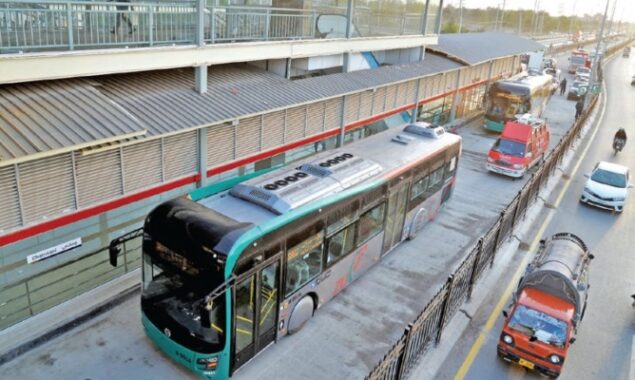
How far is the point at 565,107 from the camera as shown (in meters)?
39.7

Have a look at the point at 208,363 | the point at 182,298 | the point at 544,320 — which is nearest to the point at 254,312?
the point at 208,363

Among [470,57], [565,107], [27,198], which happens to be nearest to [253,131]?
[27,198]

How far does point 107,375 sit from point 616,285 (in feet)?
→ 42.0

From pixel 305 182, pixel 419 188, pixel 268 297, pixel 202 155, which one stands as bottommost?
pixel 268 297

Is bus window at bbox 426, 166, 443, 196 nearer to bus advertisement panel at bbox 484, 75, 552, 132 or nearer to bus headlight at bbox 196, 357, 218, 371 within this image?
bus headlight at bbox 196, 357, 218, 371

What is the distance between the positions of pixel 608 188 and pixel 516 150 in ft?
13.3

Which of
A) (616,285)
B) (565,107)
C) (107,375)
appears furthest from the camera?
(565,107)

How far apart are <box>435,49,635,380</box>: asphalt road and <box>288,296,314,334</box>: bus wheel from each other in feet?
9.45

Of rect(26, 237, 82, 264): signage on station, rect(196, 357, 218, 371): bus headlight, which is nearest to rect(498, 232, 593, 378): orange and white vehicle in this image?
rect(196, 357, 218, 371): bus headlight

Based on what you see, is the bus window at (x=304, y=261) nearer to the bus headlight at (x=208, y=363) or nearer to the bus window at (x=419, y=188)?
the bus headlight at (x=208, y=363)

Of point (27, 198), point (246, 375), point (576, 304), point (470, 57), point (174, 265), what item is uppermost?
point (470, 57)

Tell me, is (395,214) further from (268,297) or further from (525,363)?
(268,297)

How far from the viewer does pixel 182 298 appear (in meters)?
8.14

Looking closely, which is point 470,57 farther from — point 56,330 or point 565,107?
point 56,330
